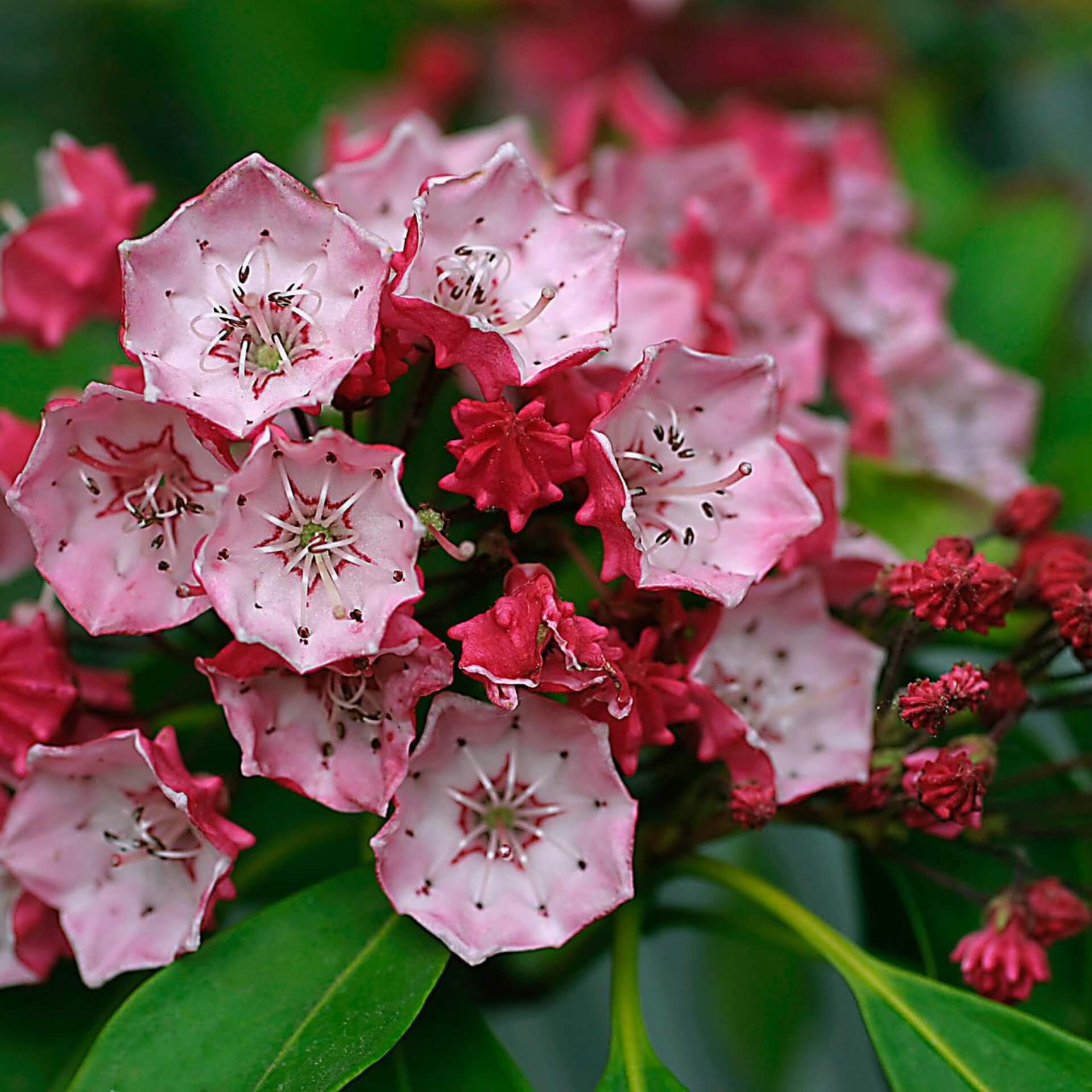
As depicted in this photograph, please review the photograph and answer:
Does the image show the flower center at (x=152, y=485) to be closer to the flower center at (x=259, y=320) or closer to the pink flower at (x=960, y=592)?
the flower center at (x=259, y=320)

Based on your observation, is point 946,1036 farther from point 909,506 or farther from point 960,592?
point 909,506

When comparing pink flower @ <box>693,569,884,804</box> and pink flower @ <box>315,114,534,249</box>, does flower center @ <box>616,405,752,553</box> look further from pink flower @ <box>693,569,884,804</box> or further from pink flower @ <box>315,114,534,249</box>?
pink flower @ <box>315,114,534,249</box>

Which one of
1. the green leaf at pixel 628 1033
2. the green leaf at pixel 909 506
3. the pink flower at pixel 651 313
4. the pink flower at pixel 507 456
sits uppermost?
the pink flower at pixel 507 456

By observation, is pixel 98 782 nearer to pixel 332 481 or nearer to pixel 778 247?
pixel 332 481

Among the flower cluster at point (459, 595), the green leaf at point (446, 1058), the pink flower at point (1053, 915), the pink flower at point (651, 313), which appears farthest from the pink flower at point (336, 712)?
the pink flower at point (1053, 915)

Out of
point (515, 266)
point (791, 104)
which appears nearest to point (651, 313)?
point (515, 266)

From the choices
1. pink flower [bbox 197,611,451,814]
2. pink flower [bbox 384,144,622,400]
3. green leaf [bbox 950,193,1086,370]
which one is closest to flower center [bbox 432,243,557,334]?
pink flower [bbox 384,144,622,400]
